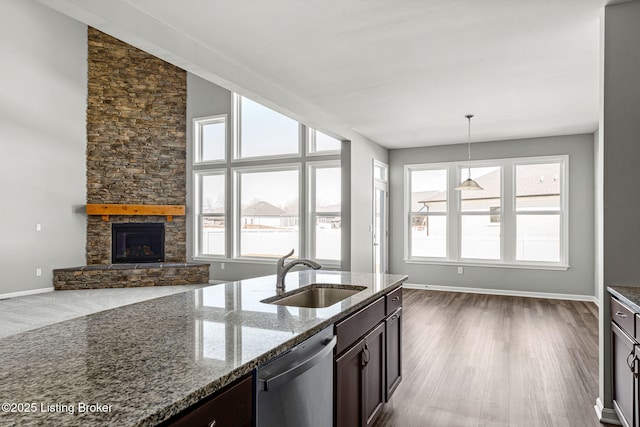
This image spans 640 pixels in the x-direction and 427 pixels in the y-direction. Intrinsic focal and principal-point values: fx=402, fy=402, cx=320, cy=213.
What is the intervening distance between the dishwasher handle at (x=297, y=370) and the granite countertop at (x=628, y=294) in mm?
1583

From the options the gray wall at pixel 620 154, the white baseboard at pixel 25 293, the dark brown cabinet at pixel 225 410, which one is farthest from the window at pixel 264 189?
the dark brown cabinet at pixel 225 410

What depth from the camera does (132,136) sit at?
8.15 meters

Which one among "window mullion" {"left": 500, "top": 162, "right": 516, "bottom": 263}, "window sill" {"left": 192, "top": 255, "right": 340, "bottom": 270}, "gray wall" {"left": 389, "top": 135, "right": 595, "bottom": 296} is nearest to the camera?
"gray wall" {"left": 389, "top": 135, "right": 595, "bottom": 296}

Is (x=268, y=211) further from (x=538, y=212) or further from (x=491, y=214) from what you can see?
(x=538, y=212)

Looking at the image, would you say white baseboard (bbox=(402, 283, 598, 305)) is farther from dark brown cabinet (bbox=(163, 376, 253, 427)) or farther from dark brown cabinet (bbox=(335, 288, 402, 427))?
dark brown cabinet (bbox=(163, 376, 253, 427))

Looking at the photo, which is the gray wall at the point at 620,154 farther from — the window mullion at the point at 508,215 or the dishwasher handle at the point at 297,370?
the window mullion at the point at 508,215

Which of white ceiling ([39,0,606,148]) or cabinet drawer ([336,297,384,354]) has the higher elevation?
white ceiling ([39,0,606,148])

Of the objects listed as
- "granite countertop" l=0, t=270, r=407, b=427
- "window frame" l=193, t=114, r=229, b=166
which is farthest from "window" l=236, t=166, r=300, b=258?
"granite countertop" l=0, t=270, r=407, b=427

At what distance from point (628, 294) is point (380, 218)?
5275 mm

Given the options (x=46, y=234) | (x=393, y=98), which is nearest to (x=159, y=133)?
(x=46, y=234)

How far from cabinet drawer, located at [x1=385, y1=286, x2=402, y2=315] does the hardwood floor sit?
A: 0.70 m

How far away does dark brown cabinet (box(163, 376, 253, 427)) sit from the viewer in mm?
1004

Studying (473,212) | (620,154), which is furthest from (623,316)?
(473,212)

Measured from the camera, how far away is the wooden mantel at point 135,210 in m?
7.75
